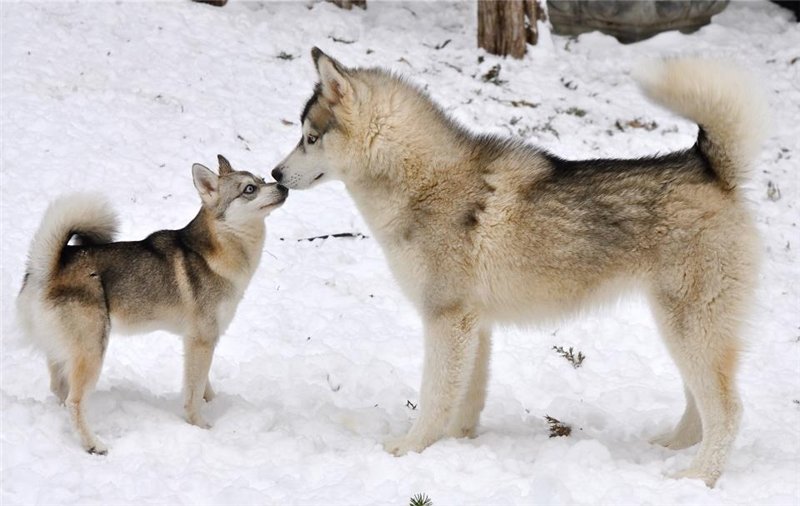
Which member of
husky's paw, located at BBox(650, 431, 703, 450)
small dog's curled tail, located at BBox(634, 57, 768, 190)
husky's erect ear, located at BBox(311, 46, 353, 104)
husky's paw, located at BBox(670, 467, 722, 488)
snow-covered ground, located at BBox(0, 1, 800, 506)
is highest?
small dog's curled tail, located at BBox(634, 57, 768, 190)

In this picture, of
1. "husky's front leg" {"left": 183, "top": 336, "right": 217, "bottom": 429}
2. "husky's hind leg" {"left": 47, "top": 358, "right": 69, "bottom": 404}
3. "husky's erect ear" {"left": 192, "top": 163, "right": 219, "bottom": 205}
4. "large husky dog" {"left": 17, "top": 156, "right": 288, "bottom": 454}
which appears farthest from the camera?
"husky's erect ear" {"left": 192, "top": 163, "right": 219, "bottom": 205}

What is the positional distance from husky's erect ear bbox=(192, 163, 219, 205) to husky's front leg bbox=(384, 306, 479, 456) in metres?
1.64

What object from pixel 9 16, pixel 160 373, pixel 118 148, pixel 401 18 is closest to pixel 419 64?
pixel 401 18

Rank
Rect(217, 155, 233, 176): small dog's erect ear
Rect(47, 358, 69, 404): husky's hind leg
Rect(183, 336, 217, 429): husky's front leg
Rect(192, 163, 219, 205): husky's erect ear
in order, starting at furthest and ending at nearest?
1. Rect(217, 155, 233, 176): small dog's erect ear
2. Rect(192, 163, 219, 205): husky's erect ear
3. Rect(183, 336, 217, 429): husky's front leg
4. Rect(47, 358, 69, 404): husky's hind leg

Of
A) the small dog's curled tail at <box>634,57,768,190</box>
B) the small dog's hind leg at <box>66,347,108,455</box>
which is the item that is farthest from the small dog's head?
the small dog's curled tail at <box>634,57,768,190</box>

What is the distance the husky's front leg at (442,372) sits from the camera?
5312 mm

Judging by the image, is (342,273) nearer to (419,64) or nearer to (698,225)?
(698,225)

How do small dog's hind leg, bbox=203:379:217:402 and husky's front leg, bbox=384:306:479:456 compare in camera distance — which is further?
small dog's hind leg, bbox=203:379:217:402

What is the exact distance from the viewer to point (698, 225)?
4863 millimetres

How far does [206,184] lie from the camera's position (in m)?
5.90

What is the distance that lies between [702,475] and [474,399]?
146cm

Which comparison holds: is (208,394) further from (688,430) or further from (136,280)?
(688,430)

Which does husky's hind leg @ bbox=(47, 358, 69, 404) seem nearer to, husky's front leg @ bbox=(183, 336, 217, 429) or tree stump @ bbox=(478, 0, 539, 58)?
husky's front leg @ bbox=(183, 336, 217, 429)

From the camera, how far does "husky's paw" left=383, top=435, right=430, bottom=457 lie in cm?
532
